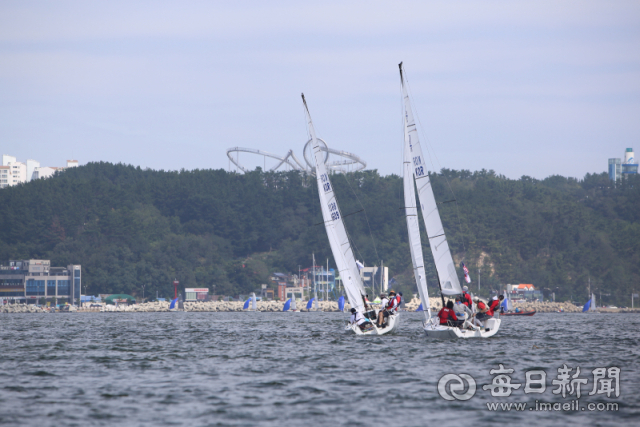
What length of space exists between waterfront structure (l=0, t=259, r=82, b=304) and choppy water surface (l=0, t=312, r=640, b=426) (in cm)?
12438

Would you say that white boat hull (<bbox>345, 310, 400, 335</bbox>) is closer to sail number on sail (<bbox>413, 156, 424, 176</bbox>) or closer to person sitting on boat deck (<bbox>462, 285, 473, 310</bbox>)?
person sitting on boat deck (<bbox>462, 285, 473, 310</bbox>)

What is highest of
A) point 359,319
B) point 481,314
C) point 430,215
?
point 430,215

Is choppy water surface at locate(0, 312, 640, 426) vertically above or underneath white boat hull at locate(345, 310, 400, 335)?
underneath

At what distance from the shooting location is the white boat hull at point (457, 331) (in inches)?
1347

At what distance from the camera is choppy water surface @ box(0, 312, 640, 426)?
17891mm

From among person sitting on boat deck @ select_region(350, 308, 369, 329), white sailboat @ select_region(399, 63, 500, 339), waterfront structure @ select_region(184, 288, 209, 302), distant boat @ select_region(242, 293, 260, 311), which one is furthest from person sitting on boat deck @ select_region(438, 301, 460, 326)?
waterfront structure @ select_region(184, 288, 209, 302)

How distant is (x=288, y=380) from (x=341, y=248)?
17458 mm

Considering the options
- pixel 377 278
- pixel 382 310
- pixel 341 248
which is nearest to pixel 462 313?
pixel 382 310

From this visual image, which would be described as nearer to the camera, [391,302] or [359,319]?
[391,302]

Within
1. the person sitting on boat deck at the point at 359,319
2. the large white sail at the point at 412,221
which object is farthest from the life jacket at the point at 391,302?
the large white sail at the point at 412,221

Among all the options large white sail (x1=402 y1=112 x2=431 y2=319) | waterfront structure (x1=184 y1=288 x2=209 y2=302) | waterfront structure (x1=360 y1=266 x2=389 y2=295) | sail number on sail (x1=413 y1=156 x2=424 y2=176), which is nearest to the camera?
sail number on sail (x1=413 y1=156 x2=424 y2=176)

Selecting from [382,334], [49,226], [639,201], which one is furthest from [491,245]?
[382,334]

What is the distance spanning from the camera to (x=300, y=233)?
18962 cm

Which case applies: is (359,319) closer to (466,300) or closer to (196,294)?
(466,300)
